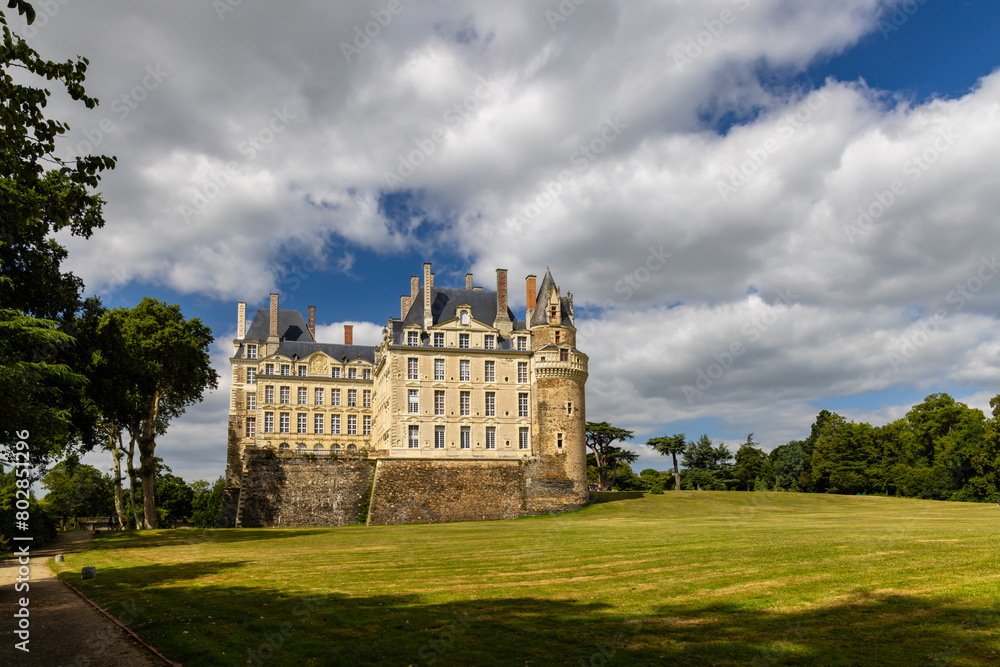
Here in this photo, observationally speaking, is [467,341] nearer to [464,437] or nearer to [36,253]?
[464,437]

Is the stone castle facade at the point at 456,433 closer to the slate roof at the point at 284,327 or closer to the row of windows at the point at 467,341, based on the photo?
the row of windows at the point at 467,341

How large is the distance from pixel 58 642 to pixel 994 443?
216 feet

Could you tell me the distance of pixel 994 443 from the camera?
185ft

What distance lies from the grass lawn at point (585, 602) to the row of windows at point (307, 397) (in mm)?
37630

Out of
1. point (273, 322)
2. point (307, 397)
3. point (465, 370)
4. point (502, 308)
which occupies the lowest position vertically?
point (307, 397)

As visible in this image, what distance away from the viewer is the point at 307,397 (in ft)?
198

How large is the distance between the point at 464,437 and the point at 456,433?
0.63m

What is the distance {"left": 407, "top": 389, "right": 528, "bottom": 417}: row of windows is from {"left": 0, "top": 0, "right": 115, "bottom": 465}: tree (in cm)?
2023

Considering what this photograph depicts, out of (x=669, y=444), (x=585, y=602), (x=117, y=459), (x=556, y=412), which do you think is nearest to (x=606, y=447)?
(x=669, y=444)

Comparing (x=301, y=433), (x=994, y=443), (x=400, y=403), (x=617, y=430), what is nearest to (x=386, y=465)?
(x=400, y=403)

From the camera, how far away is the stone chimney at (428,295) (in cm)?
4838

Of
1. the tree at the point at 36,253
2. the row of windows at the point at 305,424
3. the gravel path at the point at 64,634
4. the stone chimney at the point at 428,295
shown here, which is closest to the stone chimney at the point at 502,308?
the stone chimney at the point at 428,295

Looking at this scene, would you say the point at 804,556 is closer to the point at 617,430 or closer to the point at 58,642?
the point at 58,642

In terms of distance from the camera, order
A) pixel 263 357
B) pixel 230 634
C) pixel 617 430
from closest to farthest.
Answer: pixel 230 634 → pixel 263 357 → pixel 617 430
